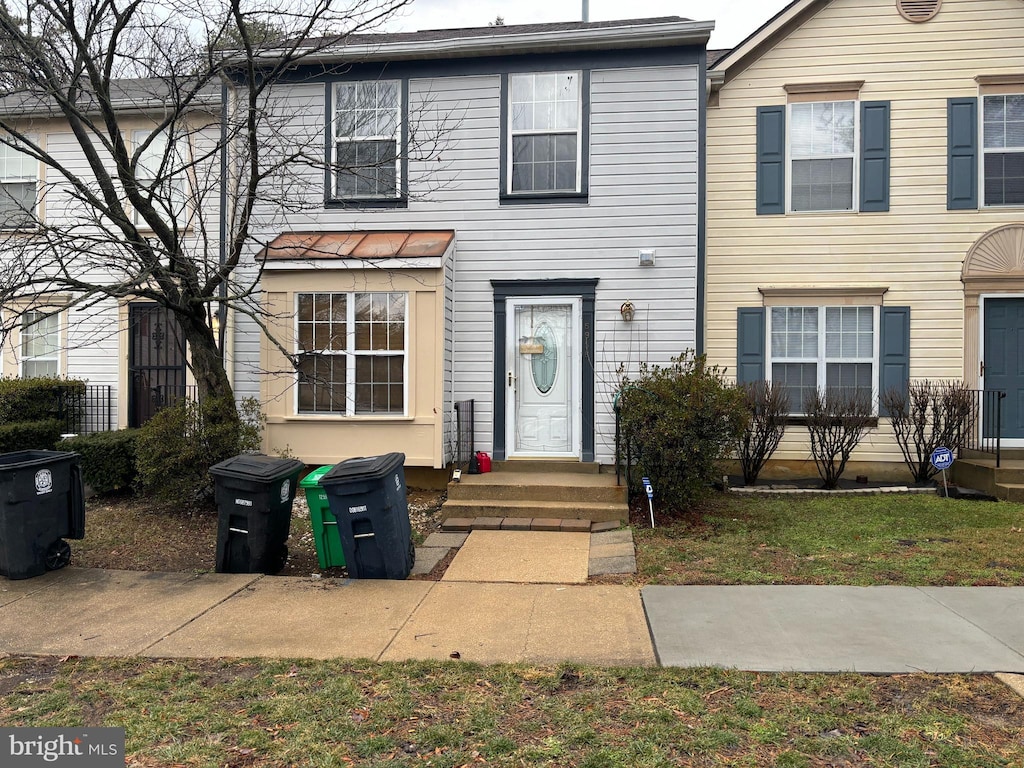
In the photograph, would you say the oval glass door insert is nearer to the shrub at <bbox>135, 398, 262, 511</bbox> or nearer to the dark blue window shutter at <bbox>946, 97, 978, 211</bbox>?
the shrub at <bbox>135, 398, 262, 511</bbox>

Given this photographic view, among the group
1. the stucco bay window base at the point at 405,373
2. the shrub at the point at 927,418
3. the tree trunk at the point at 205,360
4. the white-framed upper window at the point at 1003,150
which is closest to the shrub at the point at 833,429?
the shrub at the point at 927,418

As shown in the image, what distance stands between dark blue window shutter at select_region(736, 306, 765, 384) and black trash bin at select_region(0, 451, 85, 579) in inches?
330

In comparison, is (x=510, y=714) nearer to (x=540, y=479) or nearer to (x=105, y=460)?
(x=540, y=479)

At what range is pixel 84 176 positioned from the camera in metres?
11.8

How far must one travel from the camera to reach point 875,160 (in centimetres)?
1021

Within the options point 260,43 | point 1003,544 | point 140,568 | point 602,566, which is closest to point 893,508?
point 1003,544

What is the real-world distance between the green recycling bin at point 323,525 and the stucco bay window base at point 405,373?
2.66 meters

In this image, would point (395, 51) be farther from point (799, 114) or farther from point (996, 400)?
point (996, 400)

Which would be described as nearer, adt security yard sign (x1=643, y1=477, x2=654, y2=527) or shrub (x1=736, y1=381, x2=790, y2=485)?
adt security yard sign (x1=643, y1=477, x2=654, y2=527)

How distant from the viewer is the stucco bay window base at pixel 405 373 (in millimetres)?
9117

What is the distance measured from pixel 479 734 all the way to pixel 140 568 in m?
4.68

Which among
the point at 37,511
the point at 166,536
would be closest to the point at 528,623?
the point at 37,511

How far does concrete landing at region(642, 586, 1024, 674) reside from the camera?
166 inches

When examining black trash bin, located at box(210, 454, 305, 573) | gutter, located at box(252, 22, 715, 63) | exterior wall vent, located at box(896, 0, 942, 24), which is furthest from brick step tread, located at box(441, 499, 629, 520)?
exterior wall vent, located at box(896, 0, 942, 24)
